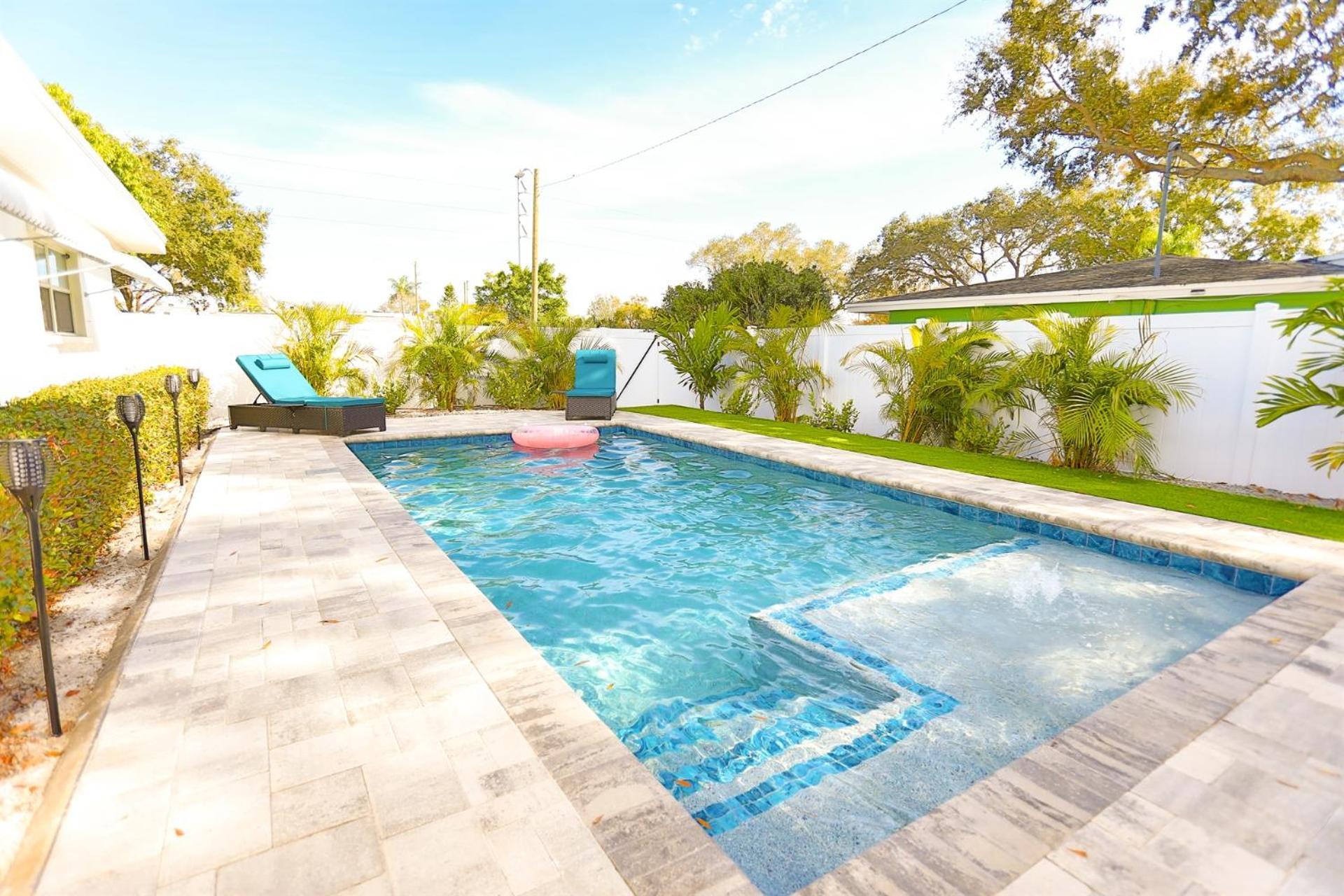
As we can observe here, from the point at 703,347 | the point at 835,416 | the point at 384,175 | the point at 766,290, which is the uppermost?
the point at 384,175

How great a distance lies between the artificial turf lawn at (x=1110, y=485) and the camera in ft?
16.9

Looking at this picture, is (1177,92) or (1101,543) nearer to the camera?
(1101,543)

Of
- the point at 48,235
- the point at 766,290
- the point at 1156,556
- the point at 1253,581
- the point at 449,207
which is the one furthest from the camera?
the point at 449,207

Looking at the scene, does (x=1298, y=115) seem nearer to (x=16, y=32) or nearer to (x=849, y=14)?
(x=849, y=14)

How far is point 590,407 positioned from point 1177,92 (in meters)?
12.8

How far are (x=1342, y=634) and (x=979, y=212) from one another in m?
27.0

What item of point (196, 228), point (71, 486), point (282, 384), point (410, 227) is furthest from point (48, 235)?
point (410, 227)

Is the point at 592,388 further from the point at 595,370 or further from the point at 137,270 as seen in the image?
the point at 137,270

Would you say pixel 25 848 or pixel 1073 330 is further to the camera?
pixel 1073 330

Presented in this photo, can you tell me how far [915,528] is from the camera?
566cm

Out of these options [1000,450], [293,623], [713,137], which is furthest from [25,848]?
[713,137]

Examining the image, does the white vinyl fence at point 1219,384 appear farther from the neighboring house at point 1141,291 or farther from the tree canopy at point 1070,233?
the tree canopy at point 1070,233

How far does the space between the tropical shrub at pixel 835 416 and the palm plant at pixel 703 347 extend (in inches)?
93.9

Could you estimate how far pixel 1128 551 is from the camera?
476 centimetres
